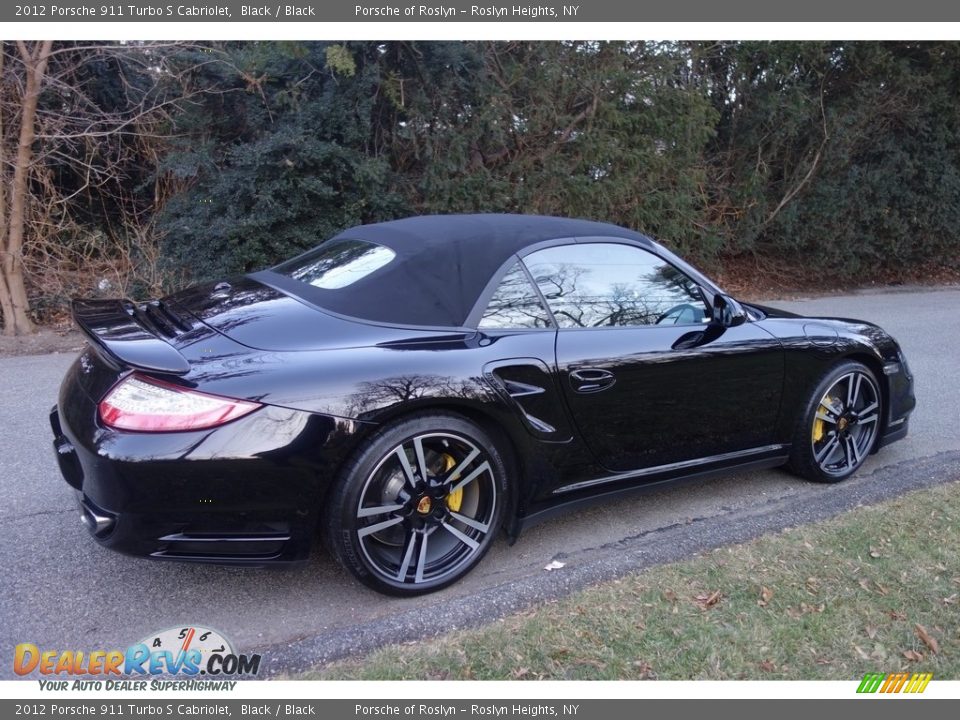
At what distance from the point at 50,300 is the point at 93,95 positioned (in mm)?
2525

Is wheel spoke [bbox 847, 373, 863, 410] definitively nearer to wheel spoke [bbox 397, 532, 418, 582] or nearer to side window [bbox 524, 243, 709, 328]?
side window [bbox 524, 243, 709, 328]

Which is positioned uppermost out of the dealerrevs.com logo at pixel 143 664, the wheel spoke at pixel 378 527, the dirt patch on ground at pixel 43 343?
the wheel spoke at pixel 378 527

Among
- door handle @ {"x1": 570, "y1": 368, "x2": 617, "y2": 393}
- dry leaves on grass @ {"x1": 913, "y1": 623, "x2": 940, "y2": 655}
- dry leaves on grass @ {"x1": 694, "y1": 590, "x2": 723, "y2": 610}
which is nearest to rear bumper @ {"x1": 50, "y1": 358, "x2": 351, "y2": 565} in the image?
door handle @ {"x1": 570, "y1": 368, "x2": 617, "y2": 393}

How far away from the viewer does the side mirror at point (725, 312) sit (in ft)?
Result: 12.4

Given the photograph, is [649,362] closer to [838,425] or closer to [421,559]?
[421,559]

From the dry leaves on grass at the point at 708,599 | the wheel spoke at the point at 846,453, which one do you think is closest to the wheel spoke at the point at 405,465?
the dry leaves on grass at the point at 708,599

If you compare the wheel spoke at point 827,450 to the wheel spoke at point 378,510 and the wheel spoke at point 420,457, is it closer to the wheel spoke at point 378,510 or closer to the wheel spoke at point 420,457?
the wheel spoke at point 420,457

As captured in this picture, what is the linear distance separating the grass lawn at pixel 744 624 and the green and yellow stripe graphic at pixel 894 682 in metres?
0.03

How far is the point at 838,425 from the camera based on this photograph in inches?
166

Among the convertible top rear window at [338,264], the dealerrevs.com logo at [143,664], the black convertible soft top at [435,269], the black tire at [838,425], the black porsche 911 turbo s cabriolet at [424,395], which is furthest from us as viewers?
the black tire at [838,425]

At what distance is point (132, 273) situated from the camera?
8.95 m

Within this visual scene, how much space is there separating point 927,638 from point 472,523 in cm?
172

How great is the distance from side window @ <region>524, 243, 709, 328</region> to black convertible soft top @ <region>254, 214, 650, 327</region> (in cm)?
10

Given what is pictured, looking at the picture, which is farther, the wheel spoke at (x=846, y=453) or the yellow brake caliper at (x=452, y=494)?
the wheel spoke at (x=846, y=453)
